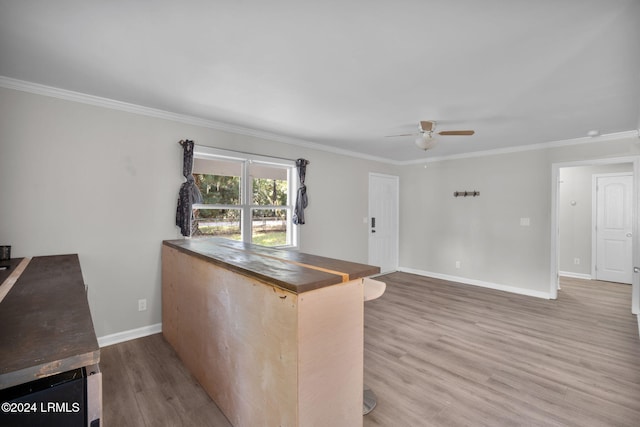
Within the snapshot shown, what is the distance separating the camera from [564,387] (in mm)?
2158

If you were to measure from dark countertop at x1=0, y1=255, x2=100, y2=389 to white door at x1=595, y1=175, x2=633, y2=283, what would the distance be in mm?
7355

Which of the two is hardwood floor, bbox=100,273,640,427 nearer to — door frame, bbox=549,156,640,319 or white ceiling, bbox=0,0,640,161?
door frame, bbox=549,156,640,319

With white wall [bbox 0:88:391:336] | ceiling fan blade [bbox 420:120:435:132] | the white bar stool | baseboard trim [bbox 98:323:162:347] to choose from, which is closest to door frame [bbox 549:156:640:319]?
ceiling fan blade [bbox 420:120:435:132]

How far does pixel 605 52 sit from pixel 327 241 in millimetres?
3670

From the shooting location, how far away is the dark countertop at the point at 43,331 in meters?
0.83

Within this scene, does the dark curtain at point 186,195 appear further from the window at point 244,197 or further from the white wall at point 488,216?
the white wall at point 488,216

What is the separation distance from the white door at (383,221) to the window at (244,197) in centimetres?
188

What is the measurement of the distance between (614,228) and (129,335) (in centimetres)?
763

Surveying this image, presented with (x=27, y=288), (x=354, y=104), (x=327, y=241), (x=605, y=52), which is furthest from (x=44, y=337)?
(x=327, y=241)

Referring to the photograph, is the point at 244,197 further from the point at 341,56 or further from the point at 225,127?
the point at 341,56

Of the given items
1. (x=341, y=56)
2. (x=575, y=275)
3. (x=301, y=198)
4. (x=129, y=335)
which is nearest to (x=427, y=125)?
(x=341, y=56)

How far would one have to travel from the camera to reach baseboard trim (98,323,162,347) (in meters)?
2.81

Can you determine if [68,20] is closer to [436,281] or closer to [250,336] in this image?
[250,336]

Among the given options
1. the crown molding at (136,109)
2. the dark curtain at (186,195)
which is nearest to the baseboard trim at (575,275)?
the crown molding at (136,109)
